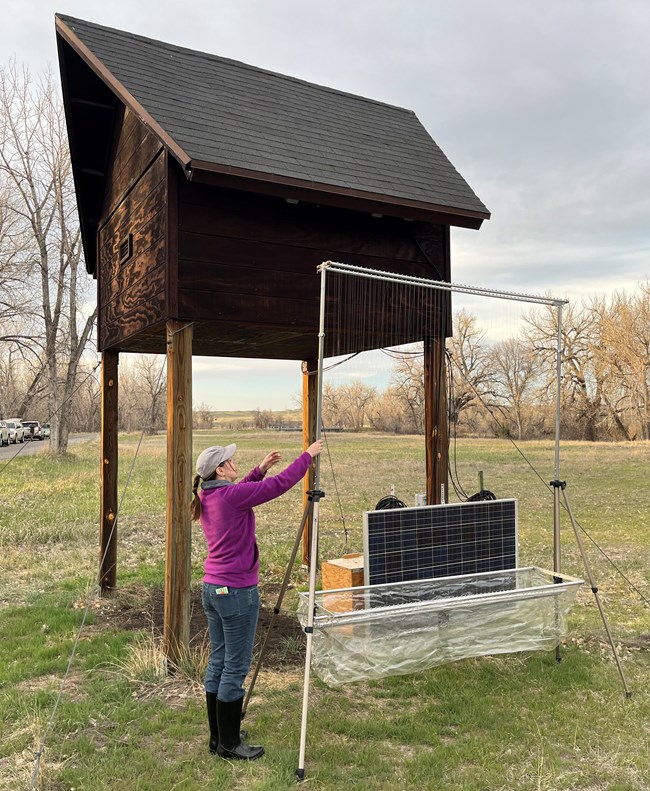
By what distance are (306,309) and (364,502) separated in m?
11.0

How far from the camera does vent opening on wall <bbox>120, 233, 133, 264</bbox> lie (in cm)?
654

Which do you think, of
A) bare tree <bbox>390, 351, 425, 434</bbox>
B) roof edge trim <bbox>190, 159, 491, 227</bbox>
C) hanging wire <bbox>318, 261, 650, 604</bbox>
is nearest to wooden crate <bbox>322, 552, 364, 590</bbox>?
hanging wire <bbox>318, 261, 650, 604</bbox>

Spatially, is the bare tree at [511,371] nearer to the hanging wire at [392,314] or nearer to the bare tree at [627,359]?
the hanging wire at [392,314]

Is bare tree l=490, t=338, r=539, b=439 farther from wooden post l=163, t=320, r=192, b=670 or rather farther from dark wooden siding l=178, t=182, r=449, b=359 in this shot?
wooden post l=163, t=320, r=192, b=670

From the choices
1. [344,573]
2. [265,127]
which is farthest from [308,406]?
[265,127]

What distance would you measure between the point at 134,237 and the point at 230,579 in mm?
3929

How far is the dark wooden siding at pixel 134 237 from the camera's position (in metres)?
5.60

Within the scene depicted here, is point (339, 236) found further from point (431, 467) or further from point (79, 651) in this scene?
point (79, 651)

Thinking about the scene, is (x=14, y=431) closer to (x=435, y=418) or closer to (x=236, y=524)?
(x=435, y=418)

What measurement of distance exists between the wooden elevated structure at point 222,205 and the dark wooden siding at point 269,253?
1 cm

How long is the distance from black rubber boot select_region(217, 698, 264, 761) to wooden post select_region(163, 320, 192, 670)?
1.45 meters

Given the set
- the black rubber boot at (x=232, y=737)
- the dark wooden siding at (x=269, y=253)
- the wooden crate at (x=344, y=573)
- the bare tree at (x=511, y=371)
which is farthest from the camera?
the bare tree at (x=511, y=371)

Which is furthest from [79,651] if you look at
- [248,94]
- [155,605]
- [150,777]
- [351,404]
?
[248,94]

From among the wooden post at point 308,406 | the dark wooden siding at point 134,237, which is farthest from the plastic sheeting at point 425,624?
the wooden post at point 308,406
